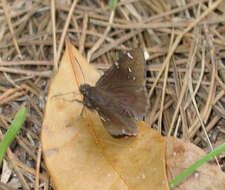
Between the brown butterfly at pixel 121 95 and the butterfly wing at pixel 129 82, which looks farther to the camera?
the butterfly wing at pixel 129 82

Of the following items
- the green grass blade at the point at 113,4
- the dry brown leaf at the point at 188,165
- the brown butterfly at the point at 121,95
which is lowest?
the dry brown leaf at the point at 188,165

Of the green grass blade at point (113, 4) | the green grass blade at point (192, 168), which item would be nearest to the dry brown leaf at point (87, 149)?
the green grass blade at point (192, 168)

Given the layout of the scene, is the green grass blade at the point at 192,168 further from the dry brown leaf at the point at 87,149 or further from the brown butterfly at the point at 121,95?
the brown butterfly at the point at 121,95

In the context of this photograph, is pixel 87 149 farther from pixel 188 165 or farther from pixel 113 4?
pixel 113 4

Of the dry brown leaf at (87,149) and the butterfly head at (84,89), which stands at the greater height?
the butterfly head at (84,89)

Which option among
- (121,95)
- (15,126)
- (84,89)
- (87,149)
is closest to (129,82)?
(121,95)

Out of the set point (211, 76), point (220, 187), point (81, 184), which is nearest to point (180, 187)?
point (220, 187)

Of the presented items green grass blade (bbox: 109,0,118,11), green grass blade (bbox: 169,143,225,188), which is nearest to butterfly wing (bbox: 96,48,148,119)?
green grass blade (bbox: 169,143,225,188)

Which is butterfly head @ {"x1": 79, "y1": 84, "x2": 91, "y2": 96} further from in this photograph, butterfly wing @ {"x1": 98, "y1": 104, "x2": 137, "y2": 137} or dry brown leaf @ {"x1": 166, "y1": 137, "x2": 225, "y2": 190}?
dry brown leaf @ {"x1": 166, "y1": 137, "x2": 225, "y2": 190}

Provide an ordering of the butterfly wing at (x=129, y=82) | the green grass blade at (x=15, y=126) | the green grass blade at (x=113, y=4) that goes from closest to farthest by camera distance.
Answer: the green grass blade at (x=15, y=126) < the butterfly wing at (x=129, y=82) < the green grass blade at (x=113, y=4)
